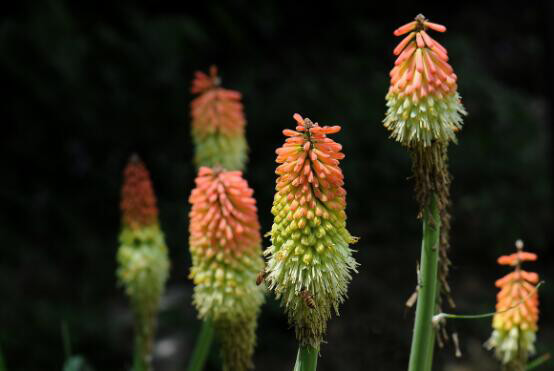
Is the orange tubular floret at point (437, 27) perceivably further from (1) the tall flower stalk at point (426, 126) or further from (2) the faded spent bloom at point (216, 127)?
(2) the faded spent bloom at point (216, 127)

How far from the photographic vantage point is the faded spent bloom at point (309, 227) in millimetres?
2373

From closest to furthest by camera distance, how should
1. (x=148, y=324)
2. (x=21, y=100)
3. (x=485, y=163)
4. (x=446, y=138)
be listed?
(x=446, y=138)
(x=148, y=324)
(x=21, y=100)
(x=485, y=163)

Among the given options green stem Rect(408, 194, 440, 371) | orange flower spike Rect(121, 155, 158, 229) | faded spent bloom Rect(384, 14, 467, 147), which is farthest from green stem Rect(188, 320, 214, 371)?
faded spent bloom Rect(384, 14, 467, 147)

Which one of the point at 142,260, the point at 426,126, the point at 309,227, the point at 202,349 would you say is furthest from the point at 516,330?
the point at 142,260

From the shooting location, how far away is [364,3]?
34.4 ft

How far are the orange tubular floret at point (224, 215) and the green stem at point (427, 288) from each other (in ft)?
2.61

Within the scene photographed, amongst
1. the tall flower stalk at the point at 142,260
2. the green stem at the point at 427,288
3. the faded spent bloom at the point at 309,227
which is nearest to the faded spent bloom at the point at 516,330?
the green stem at the point at 427,288

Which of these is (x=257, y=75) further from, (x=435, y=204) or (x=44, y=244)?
(x=435, y=204)

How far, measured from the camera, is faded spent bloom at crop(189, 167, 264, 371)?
305cm

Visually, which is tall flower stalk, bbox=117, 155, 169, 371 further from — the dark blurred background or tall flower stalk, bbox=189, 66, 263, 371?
the dark blurred background

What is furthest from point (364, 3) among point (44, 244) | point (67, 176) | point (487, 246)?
point (44, 244)

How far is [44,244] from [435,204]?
21.1 feet

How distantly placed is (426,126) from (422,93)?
0.37 ft

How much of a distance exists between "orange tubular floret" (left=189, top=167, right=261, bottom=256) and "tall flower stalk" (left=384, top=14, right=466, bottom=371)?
2.51 feet
